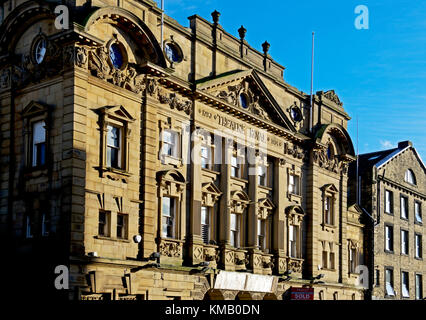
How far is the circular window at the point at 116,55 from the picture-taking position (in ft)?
99.2

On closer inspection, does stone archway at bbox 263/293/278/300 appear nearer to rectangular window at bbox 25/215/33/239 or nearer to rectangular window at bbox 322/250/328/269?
rectangular window at bbox 322/250/328/269

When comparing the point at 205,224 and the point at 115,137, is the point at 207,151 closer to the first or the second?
the point at 205,224

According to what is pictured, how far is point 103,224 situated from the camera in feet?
95.2

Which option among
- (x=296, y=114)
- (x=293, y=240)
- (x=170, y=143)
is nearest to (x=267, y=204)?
(x=293, y=240)

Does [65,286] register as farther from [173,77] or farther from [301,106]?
[301,106]

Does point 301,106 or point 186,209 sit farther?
point 301,106

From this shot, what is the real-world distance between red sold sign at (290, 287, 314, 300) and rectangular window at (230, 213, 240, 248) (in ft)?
19.2

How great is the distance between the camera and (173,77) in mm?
33281

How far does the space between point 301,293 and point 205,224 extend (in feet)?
30.5

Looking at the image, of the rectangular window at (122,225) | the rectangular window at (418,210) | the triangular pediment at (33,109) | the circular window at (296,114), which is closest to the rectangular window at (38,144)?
the triangular pediment at (33,109)

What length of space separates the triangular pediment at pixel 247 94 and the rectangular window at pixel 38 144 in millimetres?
9317

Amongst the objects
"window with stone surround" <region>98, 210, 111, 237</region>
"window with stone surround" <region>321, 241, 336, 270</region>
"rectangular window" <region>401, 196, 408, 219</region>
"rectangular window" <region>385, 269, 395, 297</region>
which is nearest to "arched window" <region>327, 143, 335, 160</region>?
"window with stone surround" <region>321, 241, 336, 270</region>

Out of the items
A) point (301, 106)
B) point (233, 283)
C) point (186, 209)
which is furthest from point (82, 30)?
point (301, 106)

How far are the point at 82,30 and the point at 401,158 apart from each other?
40.1 metres
